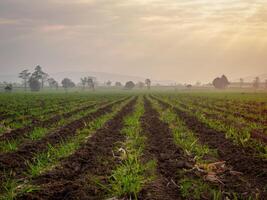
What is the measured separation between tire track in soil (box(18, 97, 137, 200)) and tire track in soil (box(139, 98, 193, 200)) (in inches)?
40.8

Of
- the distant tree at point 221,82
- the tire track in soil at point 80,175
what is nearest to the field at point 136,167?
the tire track in soil at point 80,175

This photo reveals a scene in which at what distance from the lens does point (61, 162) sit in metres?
8.77

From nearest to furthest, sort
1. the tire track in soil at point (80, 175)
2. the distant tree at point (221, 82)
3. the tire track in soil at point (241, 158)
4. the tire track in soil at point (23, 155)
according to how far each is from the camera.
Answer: the tire track in soil at point (80, 175) → the tire track in soil at point (241, 158) → the tire track in soil at point (23, 155) → the distant tree at point (221, 82)

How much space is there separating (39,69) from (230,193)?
Answer: 15622 cm

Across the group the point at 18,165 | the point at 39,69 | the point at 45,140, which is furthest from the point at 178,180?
the point at 39,69

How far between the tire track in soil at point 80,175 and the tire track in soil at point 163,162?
1037 mm

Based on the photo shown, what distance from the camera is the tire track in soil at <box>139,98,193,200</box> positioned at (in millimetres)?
6223

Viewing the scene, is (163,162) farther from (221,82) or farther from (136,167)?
(221,82)

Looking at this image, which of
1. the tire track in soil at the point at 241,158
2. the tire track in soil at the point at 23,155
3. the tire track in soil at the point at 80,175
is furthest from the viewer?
the tire track in soil at the point at 23,155

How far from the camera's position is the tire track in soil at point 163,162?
245 inches

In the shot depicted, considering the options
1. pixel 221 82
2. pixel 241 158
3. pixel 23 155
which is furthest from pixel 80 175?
pixel 221 82

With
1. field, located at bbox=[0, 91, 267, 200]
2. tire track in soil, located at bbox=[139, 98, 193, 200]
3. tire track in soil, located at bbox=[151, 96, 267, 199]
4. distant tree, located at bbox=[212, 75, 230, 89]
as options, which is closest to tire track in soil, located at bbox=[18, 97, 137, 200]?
field, located at bbox=[0, 91, 267, 200]

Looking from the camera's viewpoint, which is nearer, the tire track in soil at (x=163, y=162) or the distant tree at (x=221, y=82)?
the tire track in soil at (x=163, y=162)

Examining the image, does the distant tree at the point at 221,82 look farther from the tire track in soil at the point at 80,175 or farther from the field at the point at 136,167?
the tire track in soil at the point at 80,175
